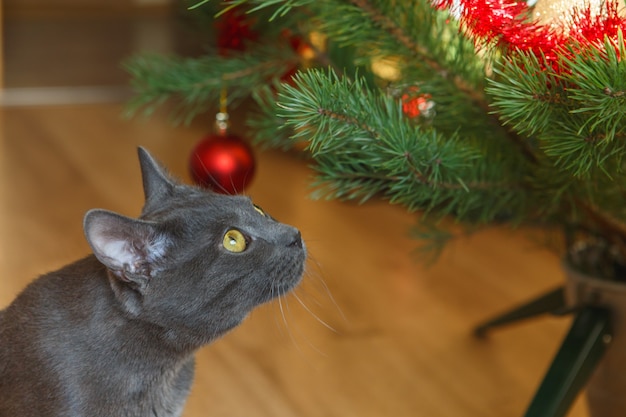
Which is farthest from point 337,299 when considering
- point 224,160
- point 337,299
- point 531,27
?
point 531,27

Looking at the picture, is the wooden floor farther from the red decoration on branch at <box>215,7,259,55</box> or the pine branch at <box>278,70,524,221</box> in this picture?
the red decoration on branch at <box>215,7,259,55</box>

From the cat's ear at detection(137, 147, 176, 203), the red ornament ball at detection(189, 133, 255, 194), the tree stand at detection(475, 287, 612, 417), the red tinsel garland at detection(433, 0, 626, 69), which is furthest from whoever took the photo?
the red ornament ball at detection(189, 133, 255, 194)

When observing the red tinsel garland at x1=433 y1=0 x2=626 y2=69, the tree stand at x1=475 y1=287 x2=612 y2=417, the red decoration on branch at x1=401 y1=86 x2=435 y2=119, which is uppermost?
the red tinsel garland at x1=433 y1=0 x2=626 y2=69

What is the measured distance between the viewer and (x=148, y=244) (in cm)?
67

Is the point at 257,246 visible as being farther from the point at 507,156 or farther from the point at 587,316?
the point at 587,316

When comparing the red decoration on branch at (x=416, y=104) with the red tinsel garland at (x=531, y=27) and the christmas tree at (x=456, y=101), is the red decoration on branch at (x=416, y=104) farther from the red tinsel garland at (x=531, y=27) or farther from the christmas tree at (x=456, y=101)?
the red tinsel garland at (x=531, y=27)

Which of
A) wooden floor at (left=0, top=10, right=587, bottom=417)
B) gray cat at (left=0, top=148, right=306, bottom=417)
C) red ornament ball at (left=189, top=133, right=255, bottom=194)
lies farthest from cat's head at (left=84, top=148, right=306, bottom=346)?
red ornament ball at (left=189, top=133, right=255, bottom=194)

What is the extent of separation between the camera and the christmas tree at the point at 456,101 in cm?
62

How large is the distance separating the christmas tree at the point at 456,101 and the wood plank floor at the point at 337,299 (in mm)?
154

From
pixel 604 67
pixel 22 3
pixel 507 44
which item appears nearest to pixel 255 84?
pixel 507 44

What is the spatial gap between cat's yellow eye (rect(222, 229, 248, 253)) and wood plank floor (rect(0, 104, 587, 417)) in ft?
0.58

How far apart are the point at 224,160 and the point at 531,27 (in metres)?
0.62

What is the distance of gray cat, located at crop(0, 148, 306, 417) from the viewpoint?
0.68 m

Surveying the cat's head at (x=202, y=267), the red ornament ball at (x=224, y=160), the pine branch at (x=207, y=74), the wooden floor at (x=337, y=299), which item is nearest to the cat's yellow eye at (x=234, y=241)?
the cat's head at (x=202, y=267)
